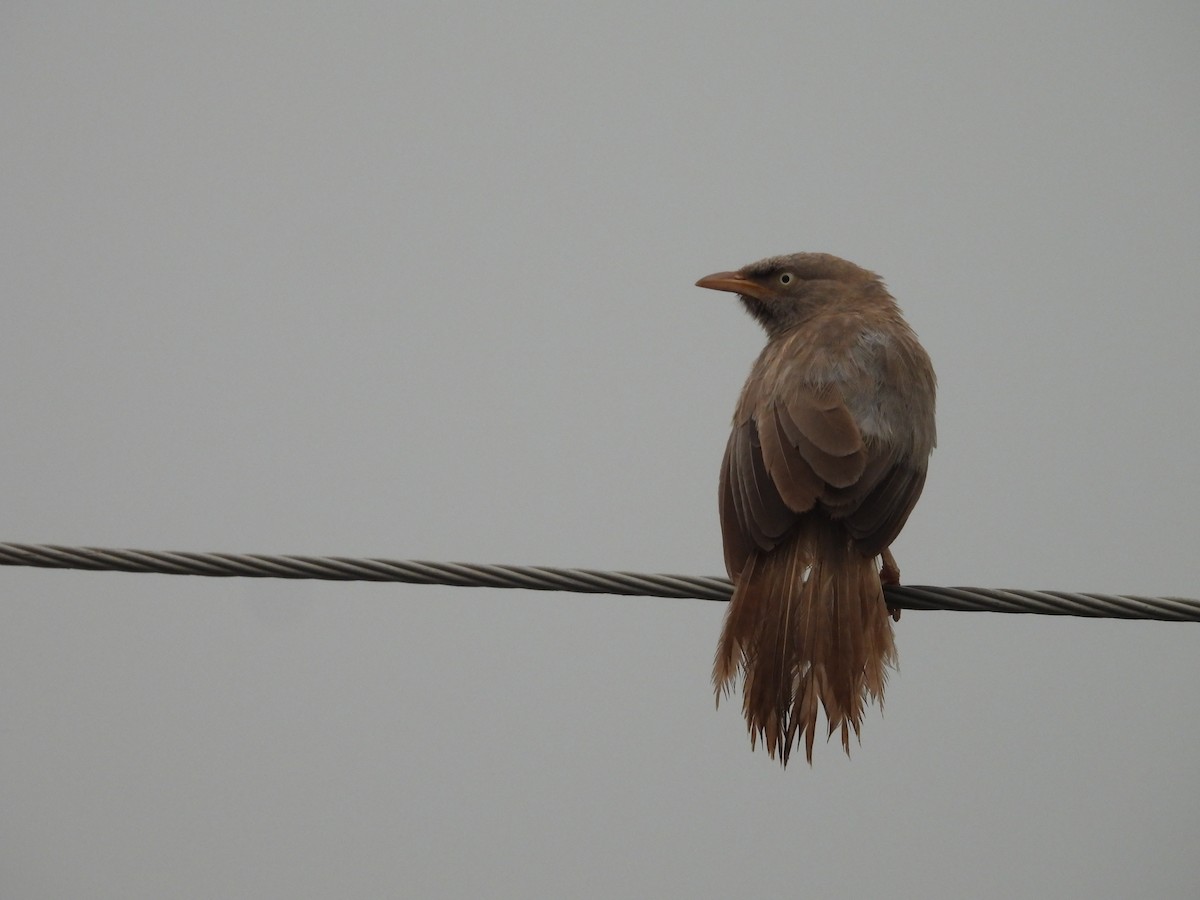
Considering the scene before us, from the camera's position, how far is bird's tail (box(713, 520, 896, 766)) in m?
4.16

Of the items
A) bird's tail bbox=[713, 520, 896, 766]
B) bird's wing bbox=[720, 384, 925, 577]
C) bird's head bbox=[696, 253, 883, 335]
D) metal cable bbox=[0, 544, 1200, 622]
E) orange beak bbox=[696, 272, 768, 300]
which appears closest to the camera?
metal cable bbox=[0, 544, 1200, 622]

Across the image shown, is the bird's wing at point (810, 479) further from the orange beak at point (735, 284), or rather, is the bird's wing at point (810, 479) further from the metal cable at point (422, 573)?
the orange beak at point (735, 284)

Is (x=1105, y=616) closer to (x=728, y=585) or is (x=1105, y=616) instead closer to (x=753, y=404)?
(x=728, y=585)

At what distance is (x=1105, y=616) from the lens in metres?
3.68

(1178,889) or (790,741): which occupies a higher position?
(790,741)

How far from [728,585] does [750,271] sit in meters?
3.21

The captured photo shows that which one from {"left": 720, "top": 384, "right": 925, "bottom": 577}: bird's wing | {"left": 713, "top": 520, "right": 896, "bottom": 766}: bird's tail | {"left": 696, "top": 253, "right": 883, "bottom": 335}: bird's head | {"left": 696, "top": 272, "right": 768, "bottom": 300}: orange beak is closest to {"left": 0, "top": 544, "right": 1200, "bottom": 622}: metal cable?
{"left": 713, "top": 520, "right": 896, "bottom": 766}: bird's tail

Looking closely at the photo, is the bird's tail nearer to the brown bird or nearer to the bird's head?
the brown bird

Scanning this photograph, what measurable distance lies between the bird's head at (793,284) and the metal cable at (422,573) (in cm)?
324

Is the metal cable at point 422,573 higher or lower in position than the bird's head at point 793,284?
lower

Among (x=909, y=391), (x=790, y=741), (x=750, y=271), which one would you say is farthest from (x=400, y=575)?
(x=750, y=271)

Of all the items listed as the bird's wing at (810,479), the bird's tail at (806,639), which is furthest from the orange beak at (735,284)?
the bird's tail at (806,639)

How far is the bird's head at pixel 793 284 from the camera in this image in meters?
Result: 6.63

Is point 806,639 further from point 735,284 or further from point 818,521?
point 735,284
